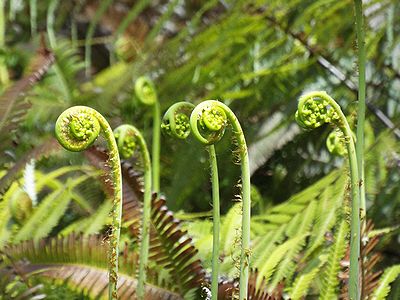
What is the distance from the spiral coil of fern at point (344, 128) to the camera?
2.39ft

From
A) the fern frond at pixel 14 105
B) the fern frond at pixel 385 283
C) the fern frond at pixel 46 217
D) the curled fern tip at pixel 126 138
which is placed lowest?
the fern frond at pixel 385 283

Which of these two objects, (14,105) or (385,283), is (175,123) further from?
(14,105)

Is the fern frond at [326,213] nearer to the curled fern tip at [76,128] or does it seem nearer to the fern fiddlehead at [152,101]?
the fern fiddlehead at [152,101]

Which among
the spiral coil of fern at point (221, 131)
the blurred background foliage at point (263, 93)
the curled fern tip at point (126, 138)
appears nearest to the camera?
the spiral coil of fern at point (221, 131)

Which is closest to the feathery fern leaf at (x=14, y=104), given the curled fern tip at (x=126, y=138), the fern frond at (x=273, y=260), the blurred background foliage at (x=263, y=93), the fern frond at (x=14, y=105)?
the fern frond at (x=14, y=105)

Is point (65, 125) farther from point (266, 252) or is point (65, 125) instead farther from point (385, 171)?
point (385, 171)

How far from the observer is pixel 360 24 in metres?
0.77

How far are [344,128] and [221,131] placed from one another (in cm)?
12

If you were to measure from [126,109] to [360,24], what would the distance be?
1.24 m

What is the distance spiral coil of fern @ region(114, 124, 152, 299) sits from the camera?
2.84ft

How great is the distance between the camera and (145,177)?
92cm

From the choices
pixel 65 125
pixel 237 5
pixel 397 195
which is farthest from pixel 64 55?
pixel 65 125

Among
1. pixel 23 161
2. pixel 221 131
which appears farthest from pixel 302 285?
pixel 23 161

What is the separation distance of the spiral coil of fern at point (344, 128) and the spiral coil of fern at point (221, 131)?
6 cm
